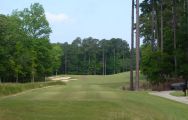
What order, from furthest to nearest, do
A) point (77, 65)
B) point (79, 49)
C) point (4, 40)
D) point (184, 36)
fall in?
1. point (79, 49)
2. point (77, 65)
3. point (4, 40)
4. point (184, 36)

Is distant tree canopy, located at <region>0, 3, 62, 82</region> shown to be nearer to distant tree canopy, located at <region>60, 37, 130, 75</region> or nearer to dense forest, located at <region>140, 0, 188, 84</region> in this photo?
Result: dense forest, located at <region>140, 0, 188, 84</region>

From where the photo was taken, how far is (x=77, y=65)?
178 m

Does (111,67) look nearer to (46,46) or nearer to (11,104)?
(46,46)

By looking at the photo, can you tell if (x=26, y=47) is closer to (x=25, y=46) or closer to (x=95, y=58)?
(x=25, y=46)

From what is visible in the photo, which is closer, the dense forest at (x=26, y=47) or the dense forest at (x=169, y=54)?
the dense forest at (x=169, y=54)

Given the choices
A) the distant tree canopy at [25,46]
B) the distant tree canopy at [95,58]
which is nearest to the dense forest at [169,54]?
the distant tree canopy at [25,46]

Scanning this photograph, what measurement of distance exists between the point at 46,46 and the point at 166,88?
136 ft

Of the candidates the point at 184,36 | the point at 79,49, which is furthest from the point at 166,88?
the point at 79,49

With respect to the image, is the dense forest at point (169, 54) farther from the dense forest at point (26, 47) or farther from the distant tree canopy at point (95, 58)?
the distant tree canopy at point (95, 58)

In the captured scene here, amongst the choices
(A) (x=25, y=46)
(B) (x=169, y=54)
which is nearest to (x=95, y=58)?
(A) (x=25, y=46)

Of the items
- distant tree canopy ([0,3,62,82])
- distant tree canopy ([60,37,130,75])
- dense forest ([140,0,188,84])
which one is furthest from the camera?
distant tree canopy ([60,37,130,75])

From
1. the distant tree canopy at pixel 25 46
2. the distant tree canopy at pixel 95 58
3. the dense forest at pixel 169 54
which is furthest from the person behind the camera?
the distant tree canopy at pixel 95 58

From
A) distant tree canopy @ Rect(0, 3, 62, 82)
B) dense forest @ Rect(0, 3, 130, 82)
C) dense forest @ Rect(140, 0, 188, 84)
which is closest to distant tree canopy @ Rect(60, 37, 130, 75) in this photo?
dense forest @ Rect(0, 3, 130, 82)

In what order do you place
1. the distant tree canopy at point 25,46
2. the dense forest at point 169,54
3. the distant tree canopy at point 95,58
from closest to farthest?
1. the dense forest at point 169,54
2. the distant tree canopy at point 25,46
3. the distant tree canopy at point 95,58
